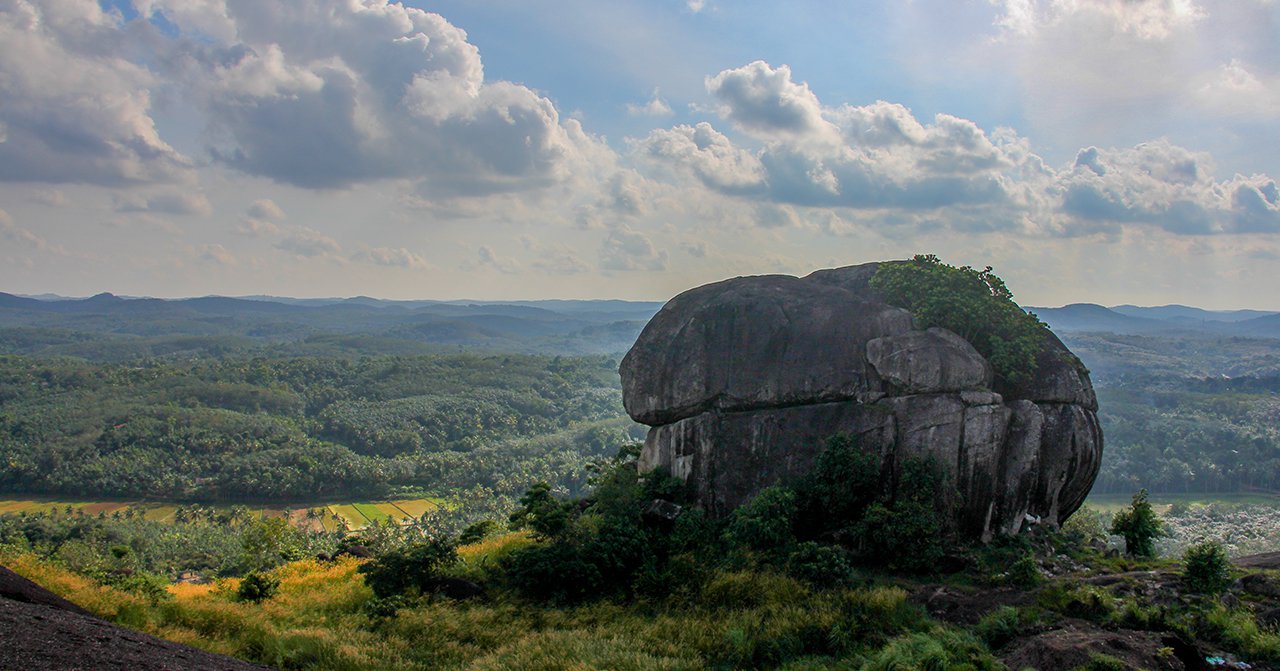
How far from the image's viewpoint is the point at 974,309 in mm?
24219

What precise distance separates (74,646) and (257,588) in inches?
485

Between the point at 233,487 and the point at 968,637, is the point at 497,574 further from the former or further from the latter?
the point at 233,487

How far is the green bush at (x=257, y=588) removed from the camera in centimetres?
2167

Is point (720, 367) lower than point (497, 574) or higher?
higher

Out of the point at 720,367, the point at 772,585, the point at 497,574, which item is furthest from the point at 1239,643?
the point at 497,574

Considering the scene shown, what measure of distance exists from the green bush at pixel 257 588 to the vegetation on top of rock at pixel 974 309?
24.2m

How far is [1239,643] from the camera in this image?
1376 cm

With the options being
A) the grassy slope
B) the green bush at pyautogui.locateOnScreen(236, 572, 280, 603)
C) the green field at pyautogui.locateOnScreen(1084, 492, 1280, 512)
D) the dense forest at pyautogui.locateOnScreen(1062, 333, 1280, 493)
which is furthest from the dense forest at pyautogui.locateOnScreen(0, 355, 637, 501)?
the dense forest at pyautogui.locateOnScreen(1062, 333, 1280, 493)

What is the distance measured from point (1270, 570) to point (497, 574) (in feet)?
71.0

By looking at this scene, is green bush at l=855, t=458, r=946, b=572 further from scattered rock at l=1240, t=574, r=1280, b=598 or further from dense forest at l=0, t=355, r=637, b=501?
dense forest at l=0, t=355, r=637, b=501

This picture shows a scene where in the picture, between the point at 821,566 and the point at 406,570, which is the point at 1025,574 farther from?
the point at 406,570

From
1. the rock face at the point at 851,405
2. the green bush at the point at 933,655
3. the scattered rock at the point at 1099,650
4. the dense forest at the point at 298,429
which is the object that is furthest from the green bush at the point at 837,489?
the dense forest at the point at 298,429

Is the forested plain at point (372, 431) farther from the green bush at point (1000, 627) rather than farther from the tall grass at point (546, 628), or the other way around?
the green bush at point (1000, 627)

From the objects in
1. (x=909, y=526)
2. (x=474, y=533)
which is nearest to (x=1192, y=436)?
(x=909, y=526)
